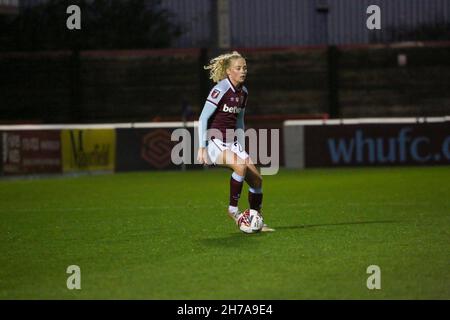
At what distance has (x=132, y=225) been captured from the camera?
1200 cm

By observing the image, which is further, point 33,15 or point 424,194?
point 33,15

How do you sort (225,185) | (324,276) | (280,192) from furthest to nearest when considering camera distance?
(225,185) < (280,192) < (324,276)

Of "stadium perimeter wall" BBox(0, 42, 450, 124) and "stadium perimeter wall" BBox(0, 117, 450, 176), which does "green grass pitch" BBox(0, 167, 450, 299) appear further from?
"stadium perimeter wall" BBox(0, 42, 450, 124)

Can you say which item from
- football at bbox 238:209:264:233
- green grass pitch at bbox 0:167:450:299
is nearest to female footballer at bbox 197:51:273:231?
football at bbox 238:209:264:233

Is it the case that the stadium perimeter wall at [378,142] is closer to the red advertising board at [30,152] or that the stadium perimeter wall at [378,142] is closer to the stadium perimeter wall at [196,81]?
the stadium perimeter wall at [196,81]

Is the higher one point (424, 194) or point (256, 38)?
point (256, 38)

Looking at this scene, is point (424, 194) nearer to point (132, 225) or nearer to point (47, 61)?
point (132, 225)

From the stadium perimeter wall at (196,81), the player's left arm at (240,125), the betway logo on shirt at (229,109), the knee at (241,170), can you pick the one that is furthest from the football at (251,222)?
the stadium perimeter wall at (196,81)

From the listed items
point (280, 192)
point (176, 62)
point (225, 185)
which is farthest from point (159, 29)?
point (280, 192)

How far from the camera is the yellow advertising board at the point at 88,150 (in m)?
23.9

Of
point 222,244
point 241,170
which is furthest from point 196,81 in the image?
point 222,244

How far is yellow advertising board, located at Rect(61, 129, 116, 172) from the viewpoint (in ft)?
78.3

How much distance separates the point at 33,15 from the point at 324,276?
25.5 metres

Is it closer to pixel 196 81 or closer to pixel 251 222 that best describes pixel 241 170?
pixel 251 222
